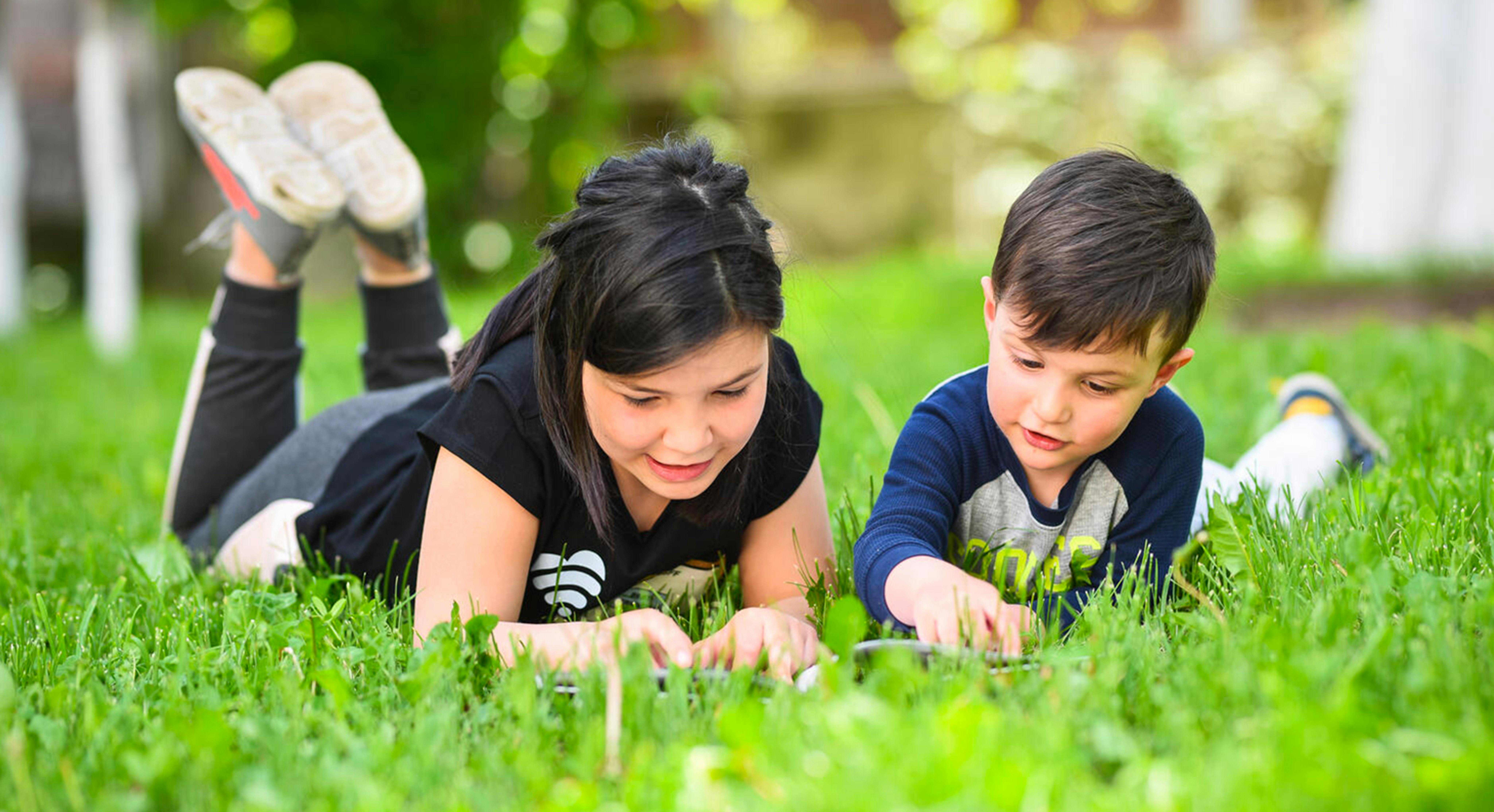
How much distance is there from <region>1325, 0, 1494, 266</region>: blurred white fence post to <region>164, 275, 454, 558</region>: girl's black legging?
5.73m

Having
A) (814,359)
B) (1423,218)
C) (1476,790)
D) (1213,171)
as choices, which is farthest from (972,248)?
(1476,790)

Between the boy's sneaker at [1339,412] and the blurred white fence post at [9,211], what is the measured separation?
7.17 metres

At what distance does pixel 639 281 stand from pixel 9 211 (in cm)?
726

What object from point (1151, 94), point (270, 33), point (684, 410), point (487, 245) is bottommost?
point (487, 245)

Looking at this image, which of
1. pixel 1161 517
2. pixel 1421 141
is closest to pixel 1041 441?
pixel 1161 517

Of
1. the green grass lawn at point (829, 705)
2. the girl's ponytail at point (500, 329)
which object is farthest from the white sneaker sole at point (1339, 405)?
the girl's ponytail at point (500, 329)

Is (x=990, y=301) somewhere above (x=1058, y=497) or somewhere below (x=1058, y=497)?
above

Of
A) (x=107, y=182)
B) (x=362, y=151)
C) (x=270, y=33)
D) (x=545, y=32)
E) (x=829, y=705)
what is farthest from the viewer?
(x=545, y=32)

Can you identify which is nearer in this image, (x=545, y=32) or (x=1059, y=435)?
(x=1059, y=435)

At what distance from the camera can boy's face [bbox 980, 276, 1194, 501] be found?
1.89 m

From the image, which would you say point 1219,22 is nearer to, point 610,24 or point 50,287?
point 610,24

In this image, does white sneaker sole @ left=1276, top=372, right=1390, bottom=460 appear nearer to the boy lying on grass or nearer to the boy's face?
the boy lying on grass

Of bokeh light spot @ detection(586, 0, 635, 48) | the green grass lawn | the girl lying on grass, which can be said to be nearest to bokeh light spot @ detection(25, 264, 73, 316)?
bokeh light spot @ detection(586, 0, 635, 48)

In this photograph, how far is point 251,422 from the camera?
2.97 m
